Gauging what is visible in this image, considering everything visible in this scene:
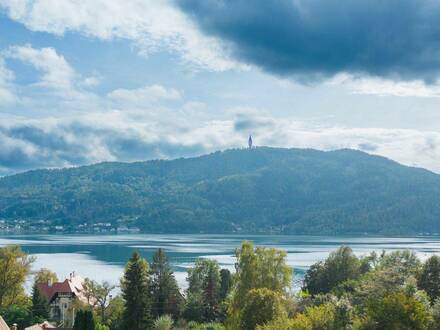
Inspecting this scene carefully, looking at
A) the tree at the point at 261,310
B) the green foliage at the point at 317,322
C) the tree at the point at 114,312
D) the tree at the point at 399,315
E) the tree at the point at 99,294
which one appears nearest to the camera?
the tree at the point at 399,315

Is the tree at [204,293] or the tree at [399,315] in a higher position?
the tree at [399,315]

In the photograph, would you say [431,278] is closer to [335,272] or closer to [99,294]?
[335,272]

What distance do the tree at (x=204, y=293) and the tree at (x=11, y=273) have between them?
16.5 meters

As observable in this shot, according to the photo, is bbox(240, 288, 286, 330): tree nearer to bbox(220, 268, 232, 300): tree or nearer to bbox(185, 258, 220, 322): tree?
bbox(185, 258, 220, 322): tree

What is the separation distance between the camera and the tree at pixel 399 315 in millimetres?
27141

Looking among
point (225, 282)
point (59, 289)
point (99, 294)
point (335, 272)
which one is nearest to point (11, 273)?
point (59, 289)

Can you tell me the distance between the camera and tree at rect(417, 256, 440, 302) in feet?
145

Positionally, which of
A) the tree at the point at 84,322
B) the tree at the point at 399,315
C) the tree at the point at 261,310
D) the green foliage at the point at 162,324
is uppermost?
the tree at the point at 399,315

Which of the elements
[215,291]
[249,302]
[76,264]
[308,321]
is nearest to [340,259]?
[215,291]

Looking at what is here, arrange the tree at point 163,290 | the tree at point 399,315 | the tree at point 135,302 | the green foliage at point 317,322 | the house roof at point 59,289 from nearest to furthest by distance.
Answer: the tree at point 399,315
the green foliage at point 317,322
the tree at point 135,302
the tree at point 163,290
the house roof at point 59,289

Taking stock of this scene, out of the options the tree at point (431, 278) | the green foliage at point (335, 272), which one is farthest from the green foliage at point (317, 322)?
the green foliage at point (335, 272)

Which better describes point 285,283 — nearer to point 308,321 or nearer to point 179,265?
point 308,321

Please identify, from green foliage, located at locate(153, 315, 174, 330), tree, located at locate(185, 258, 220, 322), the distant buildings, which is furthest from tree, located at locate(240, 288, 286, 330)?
the distant buildings

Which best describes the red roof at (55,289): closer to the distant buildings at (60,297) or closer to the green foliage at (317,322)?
the distant buildings at (60,297)
